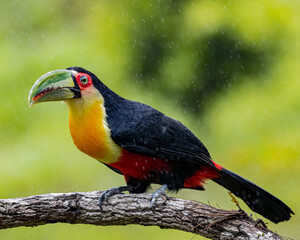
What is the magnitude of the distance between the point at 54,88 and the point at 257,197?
4.81 ft

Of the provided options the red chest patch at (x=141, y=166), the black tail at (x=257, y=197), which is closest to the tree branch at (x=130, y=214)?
the red chest patch at (x=141, y=166)

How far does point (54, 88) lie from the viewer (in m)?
2.98

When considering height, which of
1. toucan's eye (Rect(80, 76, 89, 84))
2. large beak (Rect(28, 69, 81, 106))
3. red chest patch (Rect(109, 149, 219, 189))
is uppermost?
toucan's eye (Rect(80, 76, 89, 84))

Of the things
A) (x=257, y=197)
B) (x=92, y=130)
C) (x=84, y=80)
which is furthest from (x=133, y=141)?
(x=257, y=197)

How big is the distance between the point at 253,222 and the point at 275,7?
2841 millimetres

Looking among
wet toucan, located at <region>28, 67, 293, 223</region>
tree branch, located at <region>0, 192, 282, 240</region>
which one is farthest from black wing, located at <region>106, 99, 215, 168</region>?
tree branch, located at <region>0, 192, 282, 240</region>

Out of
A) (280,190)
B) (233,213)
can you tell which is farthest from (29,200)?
(280,190)

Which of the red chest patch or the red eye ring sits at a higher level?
the red eye ring

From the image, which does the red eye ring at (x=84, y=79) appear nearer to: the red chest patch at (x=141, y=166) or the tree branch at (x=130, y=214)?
the red chest patch at (x=141, y=166)

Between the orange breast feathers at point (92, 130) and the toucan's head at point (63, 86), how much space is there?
0.06 metres

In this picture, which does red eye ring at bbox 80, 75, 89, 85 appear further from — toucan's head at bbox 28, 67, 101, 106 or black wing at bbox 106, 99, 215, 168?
black wing at bbox 106, 99, 215, 168

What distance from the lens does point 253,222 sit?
2758 millimetres

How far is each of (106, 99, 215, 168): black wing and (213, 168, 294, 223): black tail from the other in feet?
0.70

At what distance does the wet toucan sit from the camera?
3.03 metres
